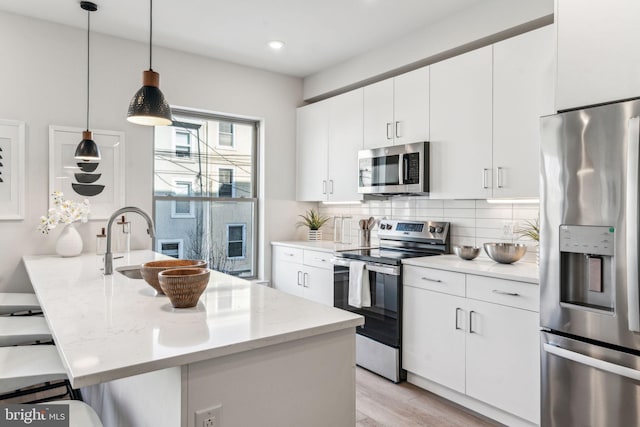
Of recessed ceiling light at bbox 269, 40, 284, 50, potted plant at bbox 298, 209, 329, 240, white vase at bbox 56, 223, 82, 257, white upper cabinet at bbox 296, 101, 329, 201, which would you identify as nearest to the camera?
white vase at bbox 56, 223, 82, 257

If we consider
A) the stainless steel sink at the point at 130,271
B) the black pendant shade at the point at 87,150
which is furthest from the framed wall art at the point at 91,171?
the stainless steel sink at the point at 130,271

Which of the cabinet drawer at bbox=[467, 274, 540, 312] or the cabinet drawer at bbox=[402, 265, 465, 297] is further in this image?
the cabinet drawer at bbox=[402, 265, 465, 297]

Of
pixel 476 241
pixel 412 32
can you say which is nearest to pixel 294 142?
pixel 412 32

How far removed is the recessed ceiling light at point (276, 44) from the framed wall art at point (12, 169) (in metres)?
2.01

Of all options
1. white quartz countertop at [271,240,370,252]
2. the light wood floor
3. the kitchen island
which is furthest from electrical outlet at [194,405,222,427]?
white quartz countertop at [271,240,370,252]

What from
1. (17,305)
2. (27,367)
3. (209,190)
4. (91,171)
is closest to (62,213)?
(91,171)

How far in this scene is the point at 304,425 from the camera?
136cm

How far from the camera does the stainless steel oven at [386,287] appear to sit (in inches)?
121

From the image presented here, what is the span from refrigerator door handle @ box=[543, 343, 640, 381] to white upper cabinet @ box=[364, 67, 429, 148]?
1.73 m

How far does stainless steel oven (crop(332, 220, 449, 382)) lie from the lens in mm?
3064

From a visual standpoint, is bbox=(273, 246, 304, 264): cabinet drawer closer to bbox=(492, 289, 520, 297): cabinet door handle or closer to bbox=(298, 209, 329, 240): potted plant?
bbox=(298, 209, 329, 240): potted plant

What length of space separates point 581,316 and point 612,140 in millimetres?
782

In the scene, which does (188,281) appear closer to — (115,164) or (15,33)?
(115,164)

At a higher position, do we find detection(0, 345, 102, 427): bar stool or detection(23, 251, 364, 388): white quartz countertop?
detection(23, 251, 364, 388): white quartz countertop
